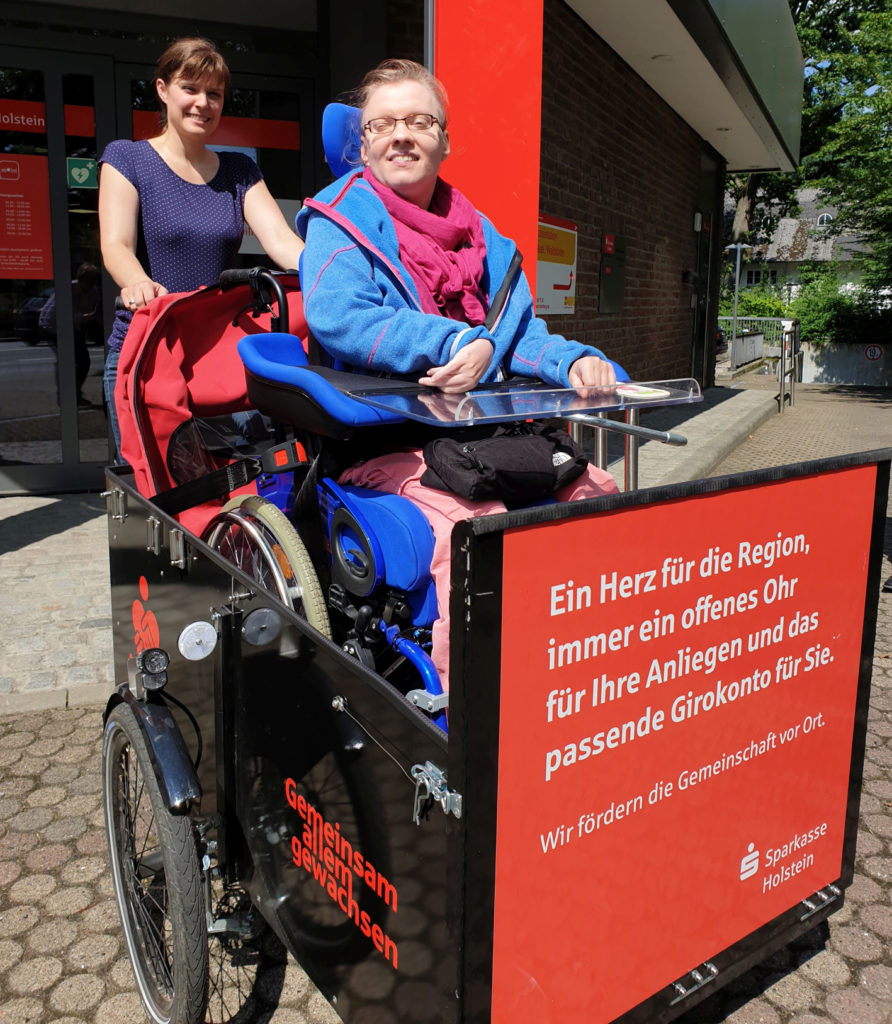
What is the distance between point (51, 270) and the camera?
22.4 feet

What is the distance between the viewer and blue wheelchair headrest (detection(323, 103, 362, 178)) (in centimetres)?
261

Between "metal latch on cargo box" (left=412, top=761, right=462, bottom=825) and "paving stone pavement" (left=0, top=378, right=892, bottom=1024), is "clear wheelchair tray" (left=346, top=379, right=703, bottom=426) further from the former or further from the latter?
"paving stone pavement" (left=0, top=378, right=892, bottom=1024)

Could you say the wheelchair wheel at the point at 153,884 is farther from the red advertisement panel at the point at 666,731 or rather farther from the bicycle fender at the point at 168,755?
the red advertisement panel at the point at 666,731

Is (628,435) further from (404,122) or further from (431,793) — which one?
(431,793)

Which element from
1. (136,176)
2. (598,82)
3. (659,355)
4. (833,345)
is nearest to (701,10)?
(598,82)

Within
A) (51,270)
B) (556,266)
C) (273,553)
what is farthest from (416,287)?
(556,266)

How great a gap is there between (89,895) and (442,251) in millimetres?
2024

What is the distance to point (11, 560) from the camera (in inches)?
210

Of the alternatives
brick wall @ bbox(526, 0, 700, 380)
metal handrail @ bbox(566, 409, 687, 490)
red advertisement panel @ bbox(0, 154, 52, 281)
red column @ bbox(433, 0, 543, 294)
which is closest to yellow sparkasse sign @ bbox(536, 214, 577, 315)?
brick wall @ bbox(526, 0, 700, 380)

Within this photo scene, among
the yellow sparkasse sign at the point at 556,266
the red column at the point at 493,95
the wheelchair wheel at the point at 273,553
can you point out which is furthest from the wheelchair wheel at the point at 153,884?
the yellow sparkasse sign at the point at 556,266

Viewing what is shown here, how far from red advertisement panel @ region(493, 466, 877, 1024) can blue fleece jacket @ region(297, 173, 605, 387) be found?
2.89 feet

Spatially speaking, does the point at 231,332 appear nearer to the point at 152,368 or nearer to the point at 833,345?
the point at 152,368

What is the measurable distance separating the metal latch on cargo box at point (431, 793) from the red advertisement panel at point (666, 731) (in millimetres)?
84

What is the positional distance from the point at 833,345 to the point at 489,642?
25.3 metres
